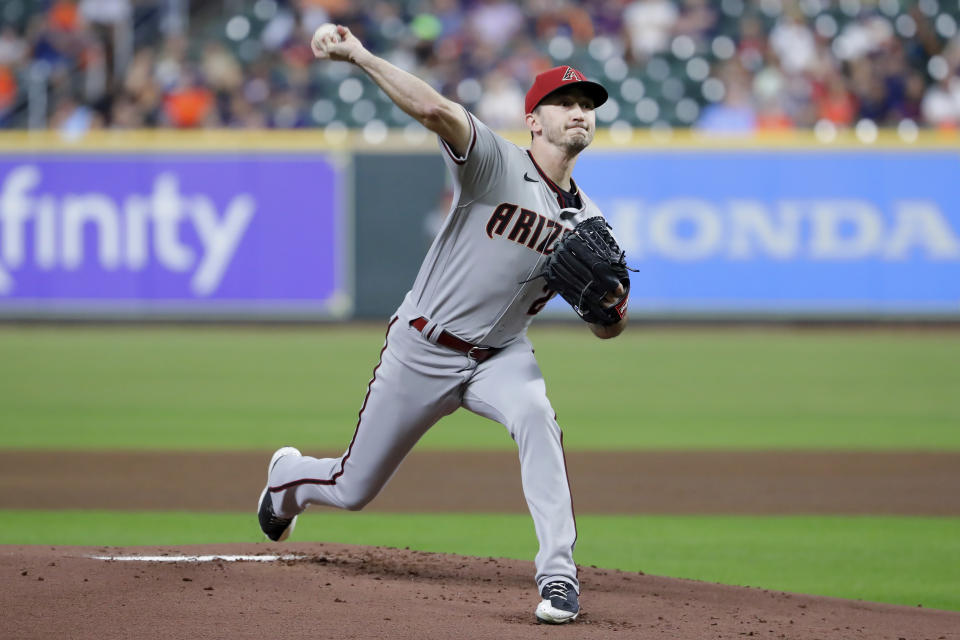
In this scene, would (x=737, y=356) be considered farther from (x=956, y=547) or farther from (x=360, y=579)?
(x=360, y=579)

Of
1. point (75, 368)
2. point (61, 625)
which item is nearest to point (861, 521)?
point (61, 625)

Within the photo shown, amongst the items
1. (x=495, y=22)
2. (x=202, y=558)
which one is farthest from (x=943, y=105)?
(x=202, y=558)

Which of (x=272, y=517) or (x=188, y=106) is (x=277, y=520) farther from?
(x=188, y=106)

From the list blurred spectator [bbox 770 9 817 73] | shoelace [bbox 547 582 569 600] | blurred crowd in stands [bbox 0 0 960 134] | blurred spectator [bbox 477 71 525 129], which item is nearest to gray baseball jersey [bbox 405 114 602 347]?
shoelace [bbox 547 582 569 600]

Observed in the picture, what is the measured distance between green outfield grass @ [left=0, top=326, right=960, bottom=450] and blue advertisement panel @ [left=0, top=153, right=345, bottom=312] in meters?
0.61

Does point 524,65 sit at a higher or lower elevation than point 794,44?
lower

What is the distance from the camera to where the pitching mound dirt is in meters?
4.37

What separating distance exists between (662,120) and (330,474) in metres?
13.2

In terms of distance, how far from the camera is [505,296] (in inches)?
197

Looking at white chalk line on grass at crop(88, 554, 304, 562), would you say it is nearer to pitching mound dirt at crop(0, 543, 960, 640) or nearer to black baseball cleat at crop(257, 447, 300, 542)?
pitching mound dirt at crop(0, 543, 960, 640)

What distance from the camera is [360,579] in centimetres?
518

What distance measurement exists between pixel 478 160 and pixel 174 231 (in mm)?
12821

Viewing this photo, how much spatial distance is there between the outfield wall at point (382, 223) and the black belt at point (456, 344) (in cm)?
1171

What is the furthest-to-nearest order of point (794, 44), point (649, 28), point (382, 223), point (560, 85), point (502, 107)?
1. point (649, 28)
2. point (794, 44)
3. point (502, 107)
4. point (382, 223)
5. point (560, 85)
